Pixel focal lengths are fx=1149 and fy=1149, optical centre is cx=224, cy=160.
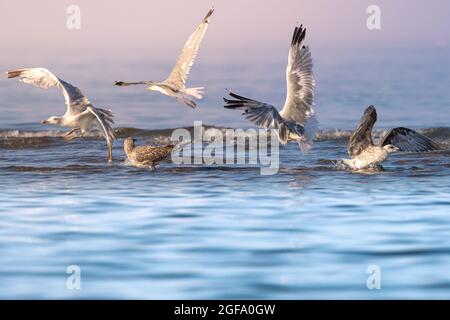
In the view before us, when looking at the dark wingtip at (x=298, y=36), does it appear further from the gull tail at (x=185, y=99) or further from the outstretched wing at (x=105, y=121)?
the outstretched wing at (x=105, y=121)

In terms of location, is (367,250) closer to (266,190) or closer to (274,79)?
(266,190)

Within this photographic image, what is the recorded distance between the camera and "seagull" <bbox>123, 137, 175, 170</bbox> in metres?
14.2

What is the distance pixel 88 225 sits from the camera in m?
10.6

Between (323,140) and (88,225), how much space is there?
8.22 metres

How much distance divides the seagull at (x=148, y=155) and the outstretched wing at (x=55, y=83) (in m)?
0.88

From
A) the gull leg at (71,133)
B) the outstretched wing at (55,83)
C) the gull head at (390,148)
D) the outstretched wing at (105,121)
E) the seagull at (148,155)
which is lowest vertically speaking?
the seagull at (148,155)

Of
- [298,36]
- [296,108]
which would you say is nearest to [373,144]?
[296,108]

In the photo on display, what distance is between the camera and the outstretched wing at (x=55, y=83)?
14.7 meters

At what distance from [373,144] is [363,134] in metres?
0.22

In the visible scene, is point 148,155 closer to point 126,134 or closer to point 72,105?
point 72,105

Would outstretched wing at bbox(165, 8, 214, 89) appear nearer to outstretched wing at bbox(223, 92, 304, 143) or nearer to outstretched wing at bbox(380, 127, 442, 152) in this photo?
Answer: outstretched wing at bbox(223, 92, 304, 143)

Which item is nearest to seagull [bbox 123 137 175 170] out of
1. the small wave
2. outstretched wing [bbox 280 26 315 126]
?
outstretched wing [bbox 280 26 315 126]

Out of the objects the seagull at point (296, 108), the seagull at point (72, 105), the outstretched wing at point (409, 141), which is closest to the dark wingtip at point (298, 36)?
the seagull at point (296, 108)

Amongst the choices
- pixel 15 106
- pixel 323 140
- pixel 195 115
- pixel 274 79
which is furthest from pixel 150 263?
pixel 274 79
